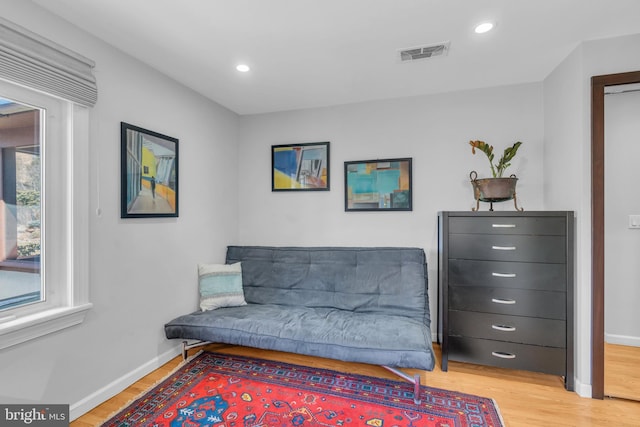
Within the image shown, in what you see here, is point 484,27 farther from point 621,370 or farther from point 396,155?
point 621,370

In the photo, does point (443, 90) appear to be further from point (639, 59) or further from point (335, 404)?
point (335, 404)

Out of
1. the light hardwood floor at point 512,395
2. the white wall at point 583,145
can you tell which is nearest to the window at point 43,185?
the light hardwood floor at point 512,395

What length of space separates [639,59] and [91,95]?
3.43m

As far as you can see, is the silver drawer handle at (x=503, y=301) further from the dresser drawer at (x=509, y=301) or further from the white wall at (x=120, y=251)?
the white wall at (x=120, y=251)

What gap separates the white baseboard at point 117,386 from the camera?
1822mm

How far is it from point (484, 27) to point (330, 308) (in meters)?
2.36

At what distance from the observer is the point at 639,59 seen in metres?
1.92

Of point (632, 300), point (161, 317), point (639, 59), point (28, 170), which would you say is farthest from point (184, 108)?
point (632, 300)

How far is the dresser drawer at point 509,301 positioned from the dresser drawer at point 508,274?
4 centimetres

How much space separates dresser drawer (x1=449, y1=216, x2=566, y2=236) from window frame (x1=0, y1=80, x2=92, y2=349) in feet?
8.30

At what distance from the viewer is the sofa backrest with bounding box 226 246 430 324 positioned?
264 centimetres

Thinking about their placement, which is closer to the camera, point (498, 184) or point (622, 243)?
point (622, 243)

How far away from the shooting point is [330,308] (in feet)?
9.00

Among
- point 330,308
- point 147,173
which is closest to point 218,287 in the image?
point 330,308
